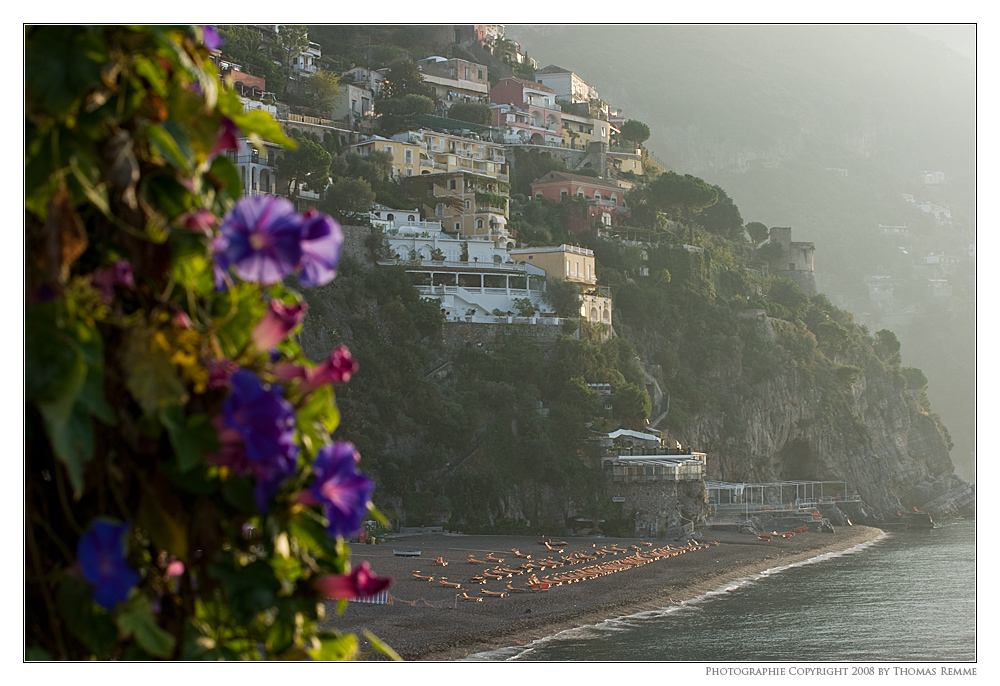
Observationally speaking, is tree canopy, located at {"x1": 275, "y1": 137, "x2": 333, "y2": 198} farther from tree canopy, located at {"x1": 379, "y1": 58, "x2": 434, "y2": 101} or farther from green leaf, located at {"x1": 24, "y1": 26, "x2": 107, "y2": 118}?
green leaf, located at {"x1": 24, "y1": 26, "x2": 107, "y2": 118}

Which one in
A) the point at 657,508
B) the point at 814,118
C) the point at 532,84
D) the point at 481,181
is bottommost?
the point at 657,508

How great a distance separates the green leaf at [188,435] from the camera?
16.3 inches

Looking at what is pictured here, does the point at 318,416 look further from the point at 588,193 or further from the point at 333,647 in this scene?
the point at 588,193

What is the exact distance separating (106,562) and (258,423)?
10 centimetres

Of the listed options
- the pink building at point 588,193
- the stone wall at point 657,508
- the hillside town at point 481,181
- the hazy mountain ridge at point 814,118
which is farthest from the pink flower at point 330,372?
the hazy mountain ridge at point 814,118

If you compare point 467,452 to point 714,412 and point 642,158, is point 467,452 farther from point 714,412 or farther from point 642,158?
point 642,158

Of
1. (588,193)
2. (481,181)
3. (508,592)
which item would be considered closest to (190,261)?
(508,592)

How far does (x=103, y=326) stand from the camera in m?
0.43

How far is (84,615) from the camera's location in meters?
0.45

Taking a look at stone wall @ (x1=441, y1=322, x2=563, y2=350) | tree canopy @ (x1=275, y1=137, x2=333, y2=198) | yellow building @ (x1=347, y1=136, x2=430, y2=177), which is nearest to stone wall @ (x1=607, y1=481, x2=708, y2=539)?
stone wall @ (x1=441, y1=322, x2=563, y2=350)

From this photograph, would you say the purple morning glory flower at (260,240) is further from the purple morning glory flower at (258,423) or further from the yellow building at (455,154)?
the yellow building at (455,154)

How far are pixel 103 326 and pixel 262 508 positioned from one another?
0.36 feet

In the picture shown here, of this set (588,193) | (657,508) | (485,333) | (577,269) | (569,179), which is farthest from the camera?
(588,193)

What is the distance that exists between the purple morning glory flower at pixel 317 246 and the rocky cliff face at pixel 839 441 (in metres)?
23.3
